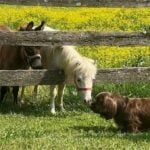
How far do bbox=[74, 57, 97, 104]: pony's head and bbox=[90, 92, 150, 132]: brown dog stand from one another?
4.19 feet

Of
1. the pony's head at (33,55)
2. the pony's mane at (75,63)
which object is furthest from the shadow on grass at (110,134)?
the pony's head at (33,55)

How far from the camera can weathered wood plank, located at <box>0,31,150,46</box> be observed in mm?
11062

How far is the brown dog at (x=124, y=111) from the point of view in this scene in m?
9.99

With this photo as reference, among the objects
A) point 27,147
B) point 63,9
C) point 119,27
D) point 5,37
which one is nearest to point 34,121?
point 5,37

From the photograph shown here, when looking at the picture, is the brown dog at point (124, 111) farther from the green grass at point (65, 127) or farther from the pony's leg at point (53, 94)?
the pony's leg at point (53, 94)

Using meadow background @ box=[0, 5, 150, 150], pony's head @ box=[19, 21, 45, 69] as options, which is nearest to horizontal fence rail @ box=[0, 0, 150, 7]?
meadow background @ box=[0, 5, 150, 150]

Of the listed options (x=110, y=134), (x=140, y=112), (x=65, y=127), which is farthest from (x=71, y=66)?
(x=110, y=134)

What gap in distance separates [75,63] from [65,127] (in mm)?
1698

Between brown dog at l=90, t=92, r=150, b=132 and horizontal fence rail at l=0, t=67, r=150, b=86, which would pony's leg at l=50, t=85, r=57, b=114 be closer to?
horizontal fence rail at l=0, t=67, r=150, b=86

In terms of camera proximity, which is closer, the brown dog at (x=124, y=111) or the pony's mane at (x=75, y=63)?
the brown dog at (x=124, y=111)

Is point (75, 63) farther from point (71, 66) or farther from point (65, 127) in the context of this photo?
point (65, 127)

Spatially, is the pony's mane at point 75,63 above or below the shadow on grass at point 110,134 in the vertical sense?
above

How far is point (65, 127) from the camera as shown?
10477 millimetres

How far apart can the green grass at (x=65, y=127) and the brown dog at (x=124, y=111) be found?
0.69 feet
